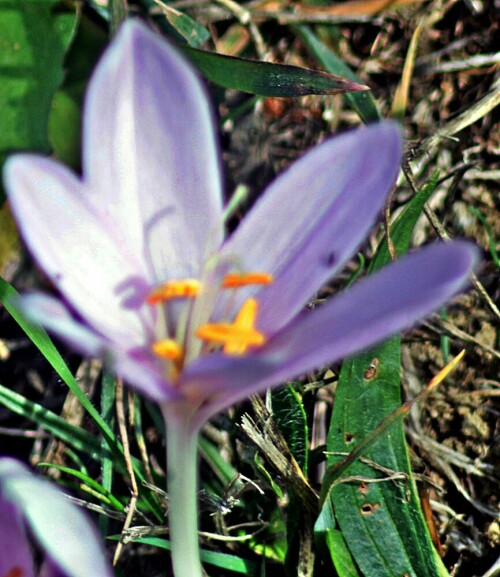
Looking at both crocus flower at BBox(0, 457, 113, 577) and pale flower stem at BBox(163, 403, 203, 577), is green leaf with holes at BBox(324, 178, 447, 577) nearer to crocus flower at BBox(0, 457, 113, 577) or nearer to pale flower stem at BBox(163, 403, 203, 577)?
pale flower stem at BBox(163, 403, 203, 577)

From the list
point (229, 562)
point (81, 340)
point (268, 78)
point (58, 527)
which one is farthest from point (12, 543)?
point (268, 78)

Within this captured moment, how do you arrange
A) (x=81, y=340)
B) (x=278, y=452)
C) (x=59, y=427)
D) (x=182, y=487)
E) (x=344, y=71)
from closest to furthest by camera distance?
(x=81, y=340) < (x=182, y=487) < (x=278, y=452) < (x=59, y=427) < (x=344, y=71)

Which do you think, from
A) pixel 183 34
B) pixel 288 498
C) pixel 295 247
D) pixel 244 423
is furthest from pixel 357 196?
pixel 183 34

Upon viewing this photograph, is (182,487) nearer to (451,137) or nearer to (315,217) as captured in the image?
(315,217)

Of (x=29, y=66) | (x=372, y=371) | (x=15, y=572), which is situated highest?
(x=29, y=66)

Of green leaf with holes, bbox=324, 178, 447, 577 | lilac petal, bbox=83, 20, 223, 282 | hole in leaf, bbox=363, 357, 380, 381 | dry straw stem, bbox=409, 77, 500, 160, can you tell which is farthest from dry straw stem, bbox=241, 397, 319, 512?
dry straw stem, bbox=409, 77, 500, 160

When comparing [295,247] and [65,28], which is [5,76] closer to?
[65,28]
